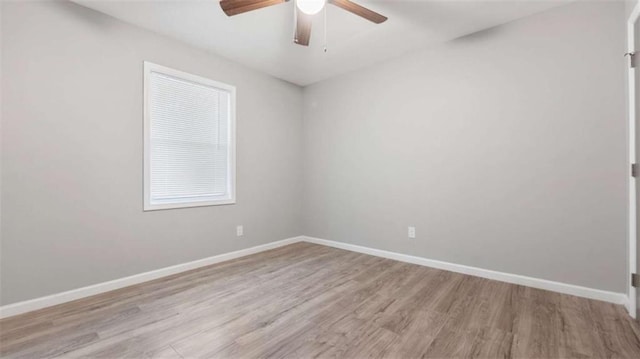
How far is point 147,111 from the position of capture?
9.20ft

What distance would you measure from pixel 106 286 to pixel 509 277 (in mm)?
3861

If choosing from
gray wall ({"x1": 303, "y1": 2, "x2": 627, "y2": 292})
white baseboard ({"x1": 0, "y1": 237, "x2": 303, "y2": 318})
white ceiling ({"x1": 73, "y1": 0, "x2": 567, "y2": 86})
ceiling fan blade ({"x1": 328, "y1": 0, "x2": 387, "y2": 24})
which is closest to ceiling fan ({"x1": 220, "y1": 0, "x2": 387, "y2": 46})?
ceiling fan blade ({"x1": 328, "y1": 0, "x2": 387, "y2": 24})

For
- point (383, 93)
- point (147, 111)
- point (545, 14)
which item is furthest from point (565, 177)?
point (147, 111)

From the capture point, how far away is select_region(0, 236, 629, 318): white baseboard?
2.18 metres

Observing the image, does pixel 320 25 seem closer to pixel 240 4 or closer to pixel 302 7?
pixel 302 7

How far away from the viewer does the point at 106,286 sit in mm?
2521

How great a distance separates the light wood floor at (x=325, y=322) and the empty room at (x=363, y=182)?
0.02m

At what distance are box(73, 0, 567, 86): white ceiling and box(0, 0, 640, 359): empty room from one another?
27 millimetres

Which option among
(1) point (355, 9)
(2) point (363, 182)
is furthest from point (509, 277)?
(1) point (355, 9)

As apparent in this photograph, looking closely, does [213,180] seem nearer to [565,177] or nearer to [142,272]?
[142,272]

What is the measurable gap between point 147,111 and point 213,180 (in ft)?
3.46

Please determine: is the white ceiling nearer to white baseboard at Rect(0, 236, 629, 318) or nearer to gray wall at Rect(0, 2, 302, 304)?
gray wall at Rect(0, 2, 302, 304)

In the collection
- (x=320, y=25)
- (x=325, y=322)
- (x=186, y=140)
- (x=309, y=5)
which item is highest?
(x=320, y=25)

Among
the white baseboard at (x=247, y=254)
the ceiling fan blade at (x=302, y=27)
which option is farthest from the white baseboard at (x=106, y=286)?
the ceiling fan blade at (x=302, y=27)
